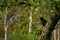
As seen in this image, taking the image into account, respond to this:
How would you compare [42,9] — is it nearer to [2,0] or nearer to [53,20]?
[53,20]

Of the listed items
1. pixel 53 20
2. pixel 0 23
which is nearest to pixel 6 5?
pixel 53 20

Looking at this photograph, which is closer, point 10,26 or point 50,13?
point 50,13

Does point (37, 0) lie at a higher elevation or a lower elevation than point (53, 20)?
higher

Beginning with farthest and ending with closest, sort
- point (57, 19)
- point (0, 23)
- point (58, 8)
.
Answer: point (0, 23)
point (57, 19)
point (58, 8)

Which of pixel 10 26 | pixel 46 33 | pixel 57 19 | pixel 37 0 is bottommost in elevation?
pixel 10 26

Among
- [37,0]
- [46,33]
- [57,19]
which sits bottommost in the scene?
[46,33]

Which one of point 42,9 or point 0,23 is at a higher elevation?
point 42,9

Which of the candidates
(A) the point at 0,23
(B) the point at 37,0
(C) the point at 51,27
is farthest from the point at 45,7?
(A) the point at 0,23

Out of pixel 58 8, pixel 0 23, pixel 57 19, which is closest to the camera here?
pixel 58 8

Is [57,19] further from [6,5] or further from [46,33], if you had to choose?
[6,5]
